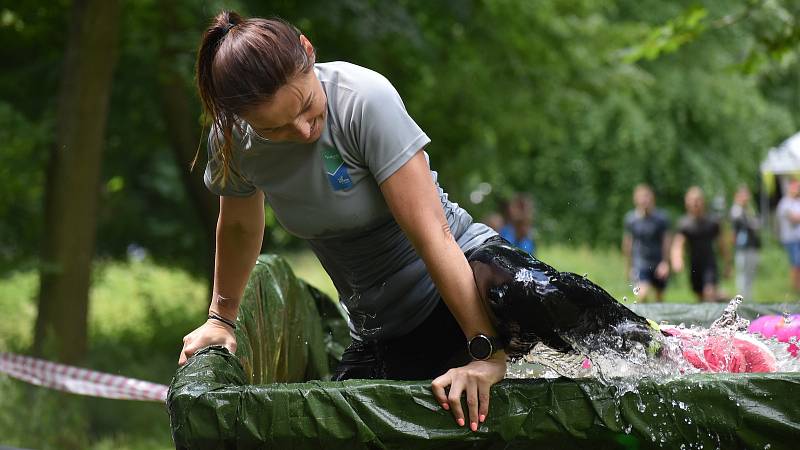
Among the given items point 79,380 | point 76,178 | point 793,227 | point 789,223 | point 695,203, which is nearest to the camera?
point 79,380

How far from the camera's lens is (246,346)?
10.7 ft

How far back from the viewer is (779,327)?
356cm

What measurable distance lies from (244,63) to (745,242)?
1203 centimetres

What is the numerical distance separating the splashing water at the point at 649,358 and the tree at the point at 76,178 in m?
6.52

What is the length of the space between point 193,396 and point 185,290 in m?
13.7

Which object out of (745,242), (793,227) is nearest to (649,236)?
(745,242)

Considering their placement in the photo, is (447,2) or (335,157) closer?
(335,157)

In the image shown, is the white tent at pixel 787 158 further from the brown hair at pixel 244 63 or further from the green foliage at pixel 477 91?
the brown hair at pixel 244 63

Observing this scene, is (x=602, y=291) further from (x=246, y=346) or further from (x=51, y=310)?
(x=51, y=310)

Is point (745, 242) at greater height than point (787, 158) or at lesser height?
lesser

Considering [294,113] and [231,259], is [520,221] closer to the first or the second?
[231,259]

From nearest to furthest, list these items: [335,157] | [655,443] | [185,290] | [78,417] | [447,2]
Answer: [655,443], [335,157], [78,417], [447,2], [185,290]

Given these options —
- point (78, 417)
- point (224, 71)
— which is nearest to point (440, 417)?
point (224, 71)

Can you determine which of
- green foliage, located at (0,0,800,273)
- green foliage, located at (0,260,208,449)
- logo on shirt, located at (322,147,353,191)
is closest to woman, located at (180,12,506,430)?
logo on shirt, located at (322,147,353,191)
